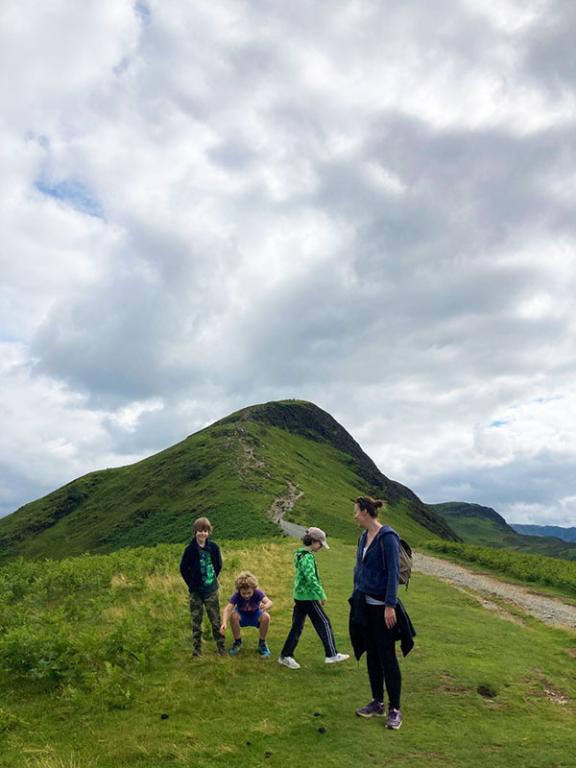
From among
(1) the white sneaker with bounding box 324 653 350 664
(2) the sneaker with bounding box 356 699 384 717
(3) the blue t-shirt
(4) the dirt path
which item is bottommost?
(2) the sneaker with bounding box 356 699 384 717

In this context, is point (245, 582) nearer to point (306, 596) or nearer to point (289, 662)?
point (306, 596)

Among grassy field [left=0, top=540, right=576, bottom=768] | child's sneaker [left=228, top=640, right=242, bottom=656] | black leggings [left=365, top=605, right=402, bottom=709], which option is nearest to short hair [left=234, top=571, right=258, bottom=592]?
child's sneaker [left=228, top=640, right=242, bottom=656]

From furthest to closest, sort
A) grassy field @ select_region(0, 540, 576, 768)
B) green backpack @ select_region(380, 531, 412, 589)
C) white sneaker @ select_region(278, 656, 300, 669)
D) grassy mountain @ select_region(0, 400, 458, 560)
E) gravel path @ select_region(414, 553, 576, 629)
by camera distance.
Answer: grassy mountain @ select_region(0, 400, 458, 560) < gravel path @ select_region(414, 553, 576, 629) < white sneaker @ select_region(278, 656, 300, 669) < green backpack @ select_region(380, 531, 412, 589) < grassy field @ select_region(0, 540, 576, 768)

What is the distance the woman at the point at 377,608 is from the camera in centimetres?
862

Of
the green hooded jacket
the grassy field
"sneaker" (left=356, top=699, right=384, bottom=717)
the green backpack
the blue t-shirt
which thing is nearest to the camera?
the grassy field

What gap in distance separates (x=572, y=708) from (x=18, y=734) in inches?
379

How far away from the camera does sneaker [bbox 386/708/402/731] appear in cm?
856

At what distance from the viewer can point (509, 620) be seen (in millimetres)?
19641

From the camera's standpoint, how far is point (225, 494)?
286 feet

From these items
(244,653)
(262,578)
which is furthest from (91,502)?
(244,653)

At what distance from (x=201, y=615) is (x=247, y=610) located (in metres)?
1.01

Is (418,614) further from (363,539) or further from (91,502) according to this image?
(91,502)

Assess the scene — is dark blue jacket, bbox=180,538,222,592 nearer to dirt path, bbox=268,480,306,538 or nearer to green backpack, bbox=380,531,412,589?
green backpack, bbox=380,531,412,589

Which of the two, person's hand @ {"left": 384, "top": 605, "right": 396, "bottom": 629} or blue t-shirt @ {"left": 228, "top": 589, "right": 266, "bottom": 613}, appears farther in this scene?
blue t-shirt @ {"left": 228, "top": 589, "right": 266, "bottom": 613}
